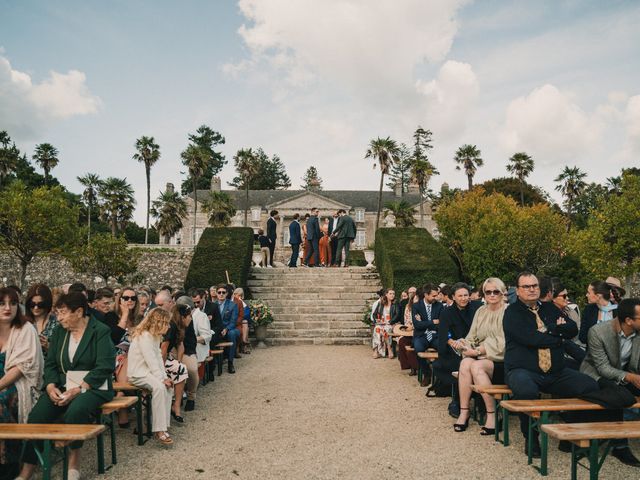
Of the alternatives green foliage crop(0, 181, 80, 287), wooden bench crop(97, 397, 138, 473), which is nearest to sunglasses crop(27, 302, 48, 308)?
wooden bench crop(97, 397, 138, 473)

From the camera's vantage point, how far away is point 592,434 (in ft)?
12.0

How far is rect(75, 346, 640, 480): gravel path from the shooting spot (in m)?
4.25

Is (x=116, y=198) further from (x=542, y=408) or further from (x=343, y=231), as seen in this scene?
(x=542, y=408)

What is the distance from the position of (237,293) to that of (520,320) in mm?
7408

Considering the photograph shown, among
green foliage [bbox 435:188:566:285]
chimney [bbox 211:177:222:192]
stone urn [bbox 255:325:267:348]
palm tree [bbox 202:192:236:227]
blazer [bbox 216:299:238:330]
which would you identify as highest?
chimney [bbox 211:177:222:192]

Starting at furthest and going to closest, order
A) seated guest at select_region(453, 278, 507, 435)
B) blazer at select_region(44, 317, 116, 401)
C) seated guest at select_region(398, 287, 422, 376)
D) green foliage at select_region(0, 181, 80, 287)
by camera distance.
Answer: green foliage at select_region(0, 181, 80, 287) → seated guest at select_region(398, 287, 422, 376) → seated guest at select_region(453, 278, 507, 435) → blazer at select_region(44, 317, 116, 401)

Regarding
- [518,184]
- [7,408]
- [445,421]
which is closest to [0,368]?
[7,408]

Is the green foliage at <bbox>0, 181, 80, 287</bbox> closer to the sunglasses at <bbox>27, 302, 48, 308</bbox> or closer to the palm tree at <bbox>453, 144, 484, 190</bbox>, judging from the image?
the sunglasses at <bbox>27, 302, 48, 308</bbox>

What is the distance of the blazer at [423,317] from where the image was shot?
791cm

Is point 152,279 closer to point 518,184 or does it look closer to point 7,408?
point 7,408

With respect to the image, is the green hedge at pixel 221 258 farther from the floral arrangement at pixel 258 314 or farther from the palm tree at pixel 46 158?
the palm tree at pixel 46 158

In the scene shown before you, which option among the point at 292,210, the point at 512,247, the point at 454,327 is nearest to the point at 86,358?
the point at 454,327

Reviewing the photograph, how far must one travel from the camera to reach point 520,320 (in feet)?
15.8

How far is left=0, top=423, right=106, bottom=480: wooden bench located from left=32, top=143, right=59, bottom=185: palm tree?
52083mm
